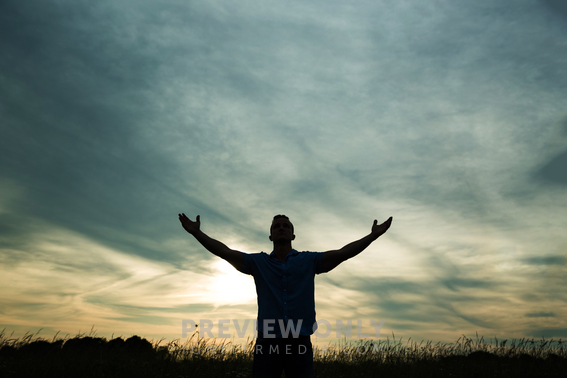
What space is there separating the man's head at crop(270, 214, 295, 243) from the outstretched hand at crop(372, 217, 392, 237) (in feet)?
3.93

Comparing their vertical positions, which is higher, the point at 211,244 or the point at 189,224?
the point at 189,224

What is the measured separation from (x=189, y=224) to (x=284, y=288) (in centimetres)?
176

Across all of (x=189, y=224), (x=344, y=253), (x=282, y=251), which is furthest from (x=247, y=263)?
(x=344, y=253)

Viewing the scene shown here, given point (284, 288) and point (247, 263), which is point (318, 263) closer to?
point (284, 288)

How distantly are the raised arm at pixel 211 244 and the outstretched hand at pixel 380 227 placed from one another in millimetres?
1962

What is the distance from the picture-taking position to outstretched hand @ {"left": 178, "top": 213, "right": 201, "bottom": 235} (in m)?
5.13

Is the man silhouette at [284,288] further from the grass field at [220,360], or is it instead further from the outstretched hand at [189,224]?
the grass field at [220,360]

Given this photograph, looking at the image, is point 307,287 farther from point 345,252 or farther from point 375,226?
point 375,226

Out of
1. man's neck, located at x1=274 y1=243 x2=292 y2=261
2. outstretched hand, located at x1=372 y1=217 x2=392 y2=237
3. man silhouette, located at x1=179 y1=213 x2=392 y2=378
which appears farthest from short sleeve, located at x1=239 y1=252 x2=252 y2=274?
outstretched hand, located at x1=372 y1=217 x2=392 y2=237

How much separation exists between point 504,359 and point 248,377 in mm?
7725

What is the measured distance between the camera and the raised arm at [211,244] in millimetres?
4774

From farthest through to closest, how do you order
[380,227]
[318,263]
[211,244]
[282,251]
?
[380,227], [211,244], [282,251], [318,263]

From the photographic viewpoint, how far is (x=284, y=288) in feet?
14.4

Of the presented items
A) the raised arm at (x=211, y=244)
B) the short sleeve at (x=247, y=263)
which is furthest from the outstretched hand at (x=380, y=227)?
the raised arm at (x=211, y=244)
